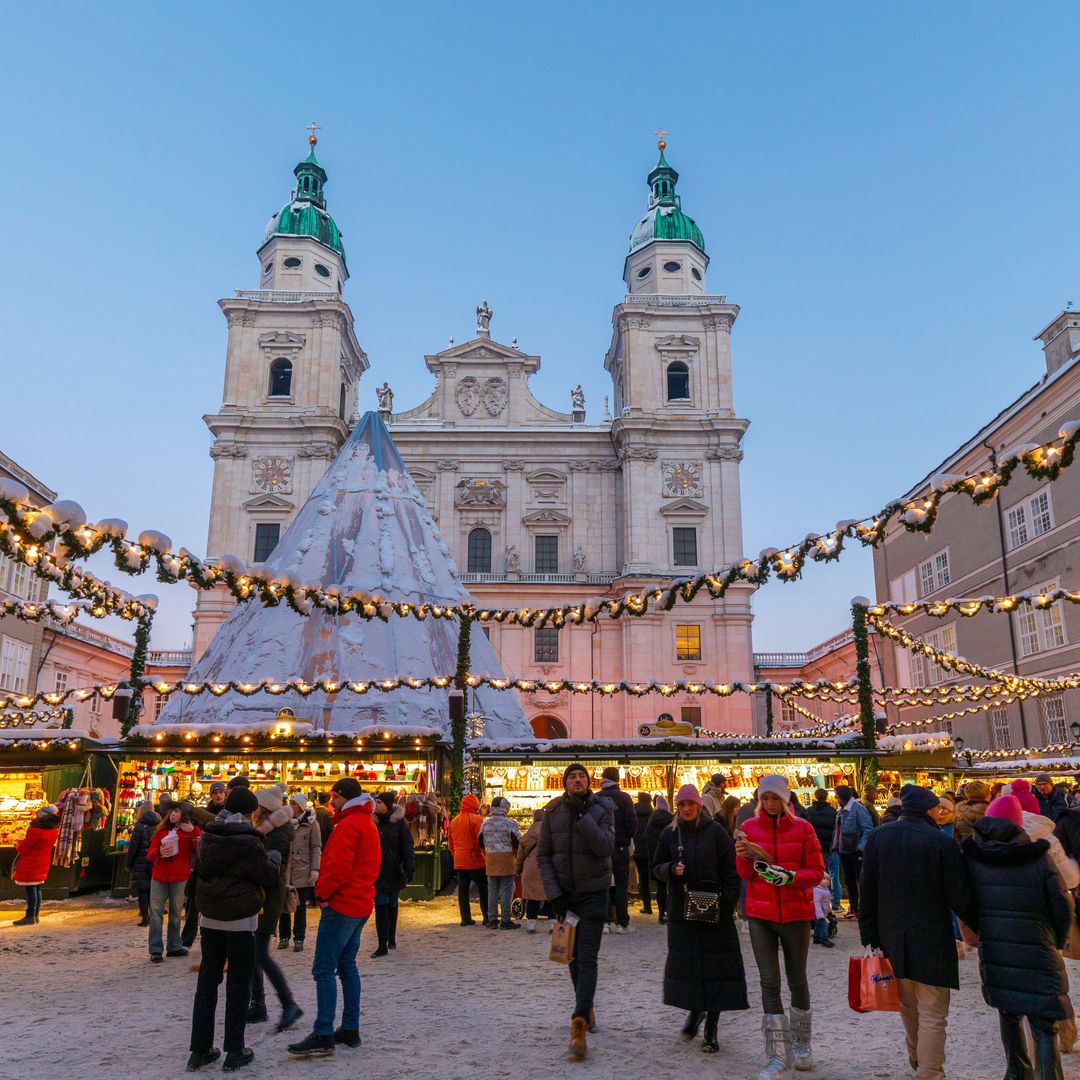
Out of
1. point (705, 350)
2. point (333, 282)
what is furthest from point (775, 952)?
point (333, 282)

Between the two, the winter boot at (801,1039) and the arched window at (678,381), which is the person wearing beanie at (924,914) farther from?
the arched window at (678,381)

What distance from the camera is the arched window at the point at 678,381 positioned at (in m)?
42.4

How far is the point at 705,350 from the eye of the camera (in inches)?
1671

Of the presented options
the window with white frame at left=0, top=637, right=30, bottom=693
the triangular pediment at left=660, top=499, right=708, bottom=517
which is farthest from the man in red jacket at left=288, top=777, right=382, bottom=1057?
the triangular pediment at left=660, top=499, right=708, bottom=517

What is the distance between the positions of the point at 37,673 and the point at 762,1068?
119ft

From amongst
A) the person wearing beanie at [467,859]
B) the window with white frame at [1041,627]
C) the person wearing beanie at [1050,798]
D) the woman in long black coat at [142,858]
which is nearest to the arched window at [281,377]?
the window with white frame at [1041,627]

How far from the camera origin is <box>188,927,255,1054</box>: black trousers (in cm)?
514

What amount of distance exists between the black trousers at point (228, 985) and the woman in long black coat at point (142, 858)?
5624mm

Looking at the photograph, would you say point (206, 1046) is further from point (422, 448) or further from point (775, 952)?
point (422, 448)

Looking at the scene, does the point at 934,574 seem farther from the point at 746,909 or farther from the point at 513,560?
the point at 746,909

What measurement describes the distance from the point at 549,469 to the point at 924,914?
123 ft

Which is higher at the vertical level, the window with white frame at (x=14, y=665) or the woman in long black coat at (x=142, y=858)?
the window with white frame at (x=14, y=665)

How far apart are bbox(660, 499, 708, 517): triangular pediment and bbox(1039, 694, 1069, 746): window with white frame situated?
16.9 metres

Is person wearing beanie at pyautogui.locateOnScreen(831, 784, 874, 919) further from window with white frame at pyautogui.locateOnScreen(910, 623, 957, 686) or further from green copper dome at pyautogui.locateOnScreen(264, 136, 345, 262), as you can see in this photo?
green copper dome at pyautogui.locateOnScreen(264, 136, 345, 262)
